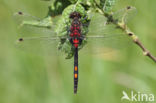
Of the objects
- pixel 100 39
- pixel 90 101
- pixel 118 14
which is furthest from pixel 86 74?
pixel 118 14

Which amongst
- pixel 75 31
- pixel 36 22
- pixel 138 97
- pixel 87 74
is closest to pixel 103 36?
pixel 75 31

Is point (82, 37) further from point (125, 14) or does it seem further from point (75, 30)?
point (125, 14)

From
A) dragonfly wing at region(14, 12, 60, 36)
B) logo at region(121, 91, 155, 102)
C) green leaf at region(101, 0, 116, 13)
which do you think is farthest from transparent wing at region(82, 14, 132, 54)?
logo at region(121, 91, 155, 102)

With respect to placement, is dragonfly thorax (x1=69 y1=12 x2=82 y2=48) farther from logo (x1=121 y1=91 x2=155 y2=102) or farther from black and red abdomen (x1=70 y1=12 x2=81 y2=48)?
logo (x1=121 y1=91 x2=155 y2=102)

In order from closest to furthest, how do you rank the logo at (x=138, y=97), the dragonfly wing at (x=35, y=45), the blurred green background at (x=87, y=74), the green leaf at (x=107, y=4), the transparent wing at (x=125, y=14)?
the green leaf at (x=107, y=4)
the transparent wing at (x=125, y=14)
the dragonfly wing at (x=35, y=45)
the logo at (x=138, y=97)
the blurred green background at (x=87, y=74)

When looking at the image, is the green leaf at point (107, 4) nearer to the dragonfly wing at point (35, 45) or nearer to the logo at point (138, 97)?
the dragonfly wing at point (35, 45)

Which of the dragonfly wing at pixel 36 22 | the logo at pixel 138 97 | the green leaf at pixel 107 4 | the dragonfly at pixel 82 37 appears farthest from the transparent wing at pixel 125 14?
the logo at pixel 138 97

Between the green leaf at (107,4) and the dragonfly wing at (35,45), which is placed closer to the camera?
the green leaf at (107,4)
